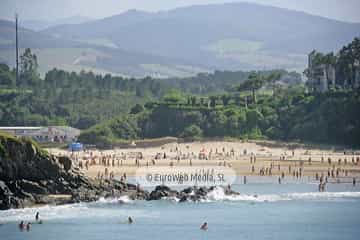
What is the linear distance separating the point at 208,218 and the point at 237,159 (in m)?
24.3

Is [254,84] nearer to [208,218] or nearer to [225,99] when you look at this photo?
[225,99]

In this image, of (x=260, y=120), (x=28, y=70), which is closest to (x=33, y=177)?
(x=260, y=120)

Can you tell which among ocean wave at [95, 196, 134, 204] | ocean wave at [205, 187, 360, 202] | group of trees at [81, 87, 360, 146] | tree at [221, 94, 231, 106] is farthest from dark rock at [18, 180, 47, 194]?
tree at [221, 94, 231, 106]

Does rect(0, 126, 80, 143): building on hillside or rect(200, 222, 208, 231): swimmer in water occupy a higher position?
rect(0, 126, 80, 143): building on hillside

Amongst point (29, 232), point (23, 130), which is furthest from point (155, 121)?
point (29, 232)

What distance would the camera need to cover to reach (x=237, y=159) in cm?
6956

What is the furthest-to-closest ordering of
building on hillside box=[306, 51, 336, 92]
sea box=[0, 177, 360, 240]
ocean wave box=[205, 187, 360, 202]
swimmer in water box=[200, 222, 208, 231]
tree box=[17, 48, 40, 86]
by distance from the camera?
tree box=[17, 48, 40, 86] → building on hillside box=[306, 51, 336, 92] → ocean wave box=[205, 187, 360, 202] → swimmer in water box=[200, 222, 208, 231] → sea box=[0, 177, 360, 240]

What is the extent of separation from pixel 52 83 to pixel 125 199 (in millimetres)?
80604

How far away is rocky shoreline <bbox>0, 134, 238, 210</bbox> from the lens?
151 ft

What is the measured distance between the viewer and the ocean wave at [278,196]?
167 feet

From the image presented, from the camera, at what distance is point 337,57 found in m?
92.8

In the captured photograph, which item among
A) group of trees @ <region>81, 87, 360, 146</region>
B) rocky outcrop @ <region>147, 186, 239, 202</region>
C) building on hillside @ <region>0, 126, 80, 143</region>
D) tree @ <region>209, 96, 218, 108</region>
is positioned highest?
tree @ <region>209, 96, 218, 108</region>

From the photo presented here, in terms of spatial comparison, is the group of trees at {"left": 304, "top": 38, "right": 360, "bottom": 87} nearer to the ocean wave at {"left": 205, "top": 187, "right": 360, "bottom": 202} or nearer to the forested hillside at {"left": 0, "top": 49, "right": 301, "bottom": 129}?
the forested hillside at {"left": 0, "top": 49, "right": 301, "bottom": 129}

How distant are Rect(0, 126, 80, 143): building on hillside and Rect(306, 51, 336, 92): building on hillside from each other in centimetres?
2239
